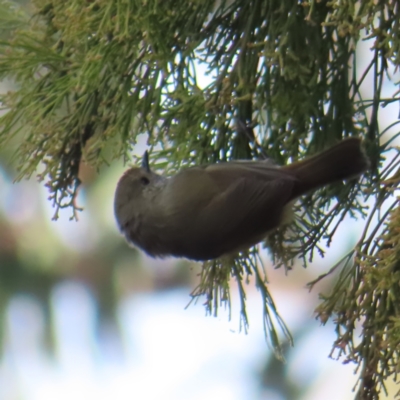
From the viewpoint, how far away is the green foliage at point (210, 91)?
3.75 ft

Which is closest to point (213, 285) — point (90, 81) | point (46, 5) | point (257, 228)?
point (257, 228)

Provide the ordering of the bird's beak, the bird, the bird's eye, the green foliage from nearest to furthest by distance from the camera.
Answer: the green foliage, the bird, the bird's beak, the bird's eye

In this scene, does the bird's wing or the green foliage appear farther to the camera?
the bird's wing

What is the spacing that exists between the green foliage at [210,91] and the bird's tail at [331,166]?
0.03 m

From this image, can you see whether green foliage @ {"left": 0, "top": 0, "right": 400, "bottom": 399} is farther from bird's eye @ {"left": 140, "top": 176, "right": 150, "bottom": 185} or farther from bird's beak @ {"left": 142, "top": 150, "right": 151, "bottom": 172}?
bird's eye @ {"left": 140, "top": 176, "right": 150, "bottom": 185}

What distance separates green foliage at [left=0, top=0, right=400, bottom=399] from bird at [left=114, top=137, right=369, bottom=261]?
1.4 inches

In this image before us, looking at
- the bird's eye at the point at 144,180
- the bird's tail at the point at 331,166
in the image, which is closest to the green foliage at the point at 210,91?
the bird's tail at the point at 331,166

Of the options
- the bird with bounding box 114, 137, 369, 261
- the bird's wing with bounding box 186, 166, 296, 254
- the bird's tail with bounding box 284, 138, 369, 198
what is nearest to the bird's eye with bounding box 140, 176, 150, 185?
the bird with bounding box 114, 137, 369, 261

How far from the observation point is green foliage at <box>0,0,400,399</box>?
114cm

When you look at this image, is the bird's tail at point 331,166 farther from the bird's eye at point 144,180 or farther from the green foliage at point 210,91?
the bird's eye at point 144,180

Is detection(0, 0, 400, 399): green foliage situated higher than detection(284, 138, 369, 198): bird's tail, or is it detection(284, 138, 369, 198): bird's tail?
detection(0, 0, 400, 399): green foliage

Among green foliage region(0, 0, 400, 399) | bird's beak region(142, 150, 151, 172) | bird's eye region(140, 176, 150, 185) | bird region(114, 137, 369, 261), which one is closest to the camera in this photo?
green foliage region(0, 0, 400, 399)

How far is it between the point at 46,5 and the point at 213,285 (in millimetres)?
564

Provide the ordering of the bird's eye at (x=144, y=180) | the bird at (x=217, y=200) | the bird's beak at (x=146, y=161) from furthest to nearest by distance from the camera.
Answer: the bird's eye at (x=144, y=180) < the bird's beak at (x=146, y=161) < the bird at (x=217, y=200)
